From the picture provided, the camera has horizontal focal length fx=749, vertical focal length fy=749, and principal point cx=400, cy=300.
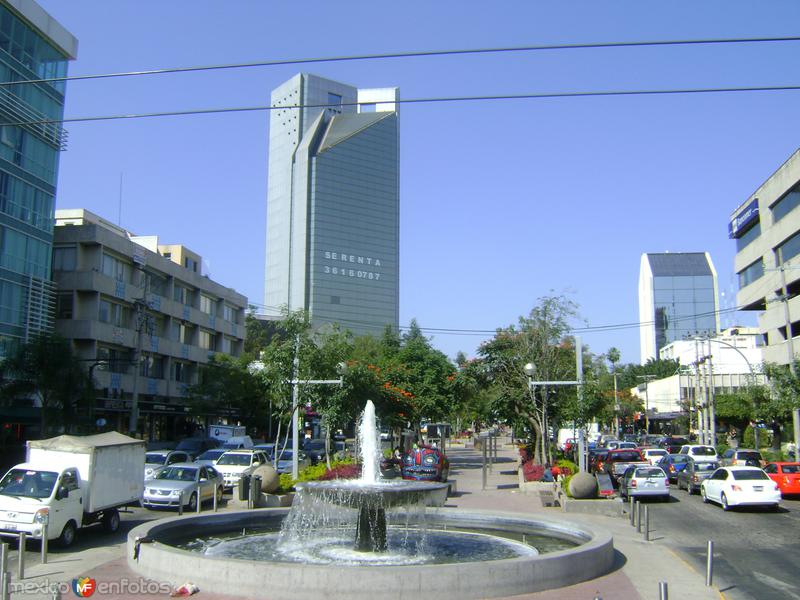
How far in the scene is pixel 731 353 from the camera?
3556 inches

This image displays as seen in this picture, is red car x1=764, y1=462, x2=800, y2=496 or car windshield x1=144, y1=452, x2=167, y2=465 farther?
car windshield x1=144, y1=452, x2=167, y2=465

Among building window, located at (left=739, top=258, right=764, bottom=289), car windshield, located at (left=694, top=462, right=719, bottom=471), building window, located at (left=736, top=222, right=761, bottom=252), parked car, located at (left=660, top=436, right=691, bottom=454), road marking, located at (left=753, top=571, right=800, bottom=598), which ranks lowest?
road marking, located at (left=753, top=571, right=800, bottom=598)

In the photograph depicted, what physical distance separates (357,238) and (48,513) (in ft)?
597

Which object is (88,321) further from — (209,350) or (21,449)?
(209,350)

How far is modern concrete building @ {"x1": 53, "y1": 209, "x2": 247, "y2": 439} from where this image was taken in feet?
167

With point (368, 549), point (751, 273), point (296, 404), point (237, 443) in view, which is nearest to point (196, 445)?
point (237, 443)

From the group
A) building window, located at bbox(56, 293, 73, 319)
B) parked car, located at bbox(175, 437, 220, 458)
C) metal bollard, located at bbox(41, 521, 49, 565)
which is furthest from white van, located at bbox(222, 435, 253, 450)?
metal bollard, located at bbox(41, 521, 49, 565)

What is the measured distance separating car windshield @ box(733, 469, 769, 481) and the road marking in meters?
12.0

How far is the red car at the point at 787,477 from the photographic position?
1160 inches

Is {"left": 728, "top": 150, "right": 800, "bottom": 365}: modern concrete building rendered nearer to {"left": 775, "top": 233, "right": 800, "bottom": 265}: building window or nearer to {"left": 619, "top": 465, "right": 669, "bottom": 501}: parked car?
{"left": 775, "top": 233, "right": 800, "bottom": 265}: building window

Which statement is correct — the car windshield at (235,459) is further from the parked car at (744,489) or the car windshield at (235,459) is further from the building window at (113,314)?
the building window at (113,314)

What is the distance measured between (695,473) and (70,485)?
2562cm

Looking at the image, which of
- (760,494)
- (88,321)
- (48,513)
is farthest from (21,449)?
(760,494)

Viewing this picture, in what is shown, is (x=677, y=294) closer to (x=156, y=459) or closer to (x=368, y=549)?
(x=156, y=459)
